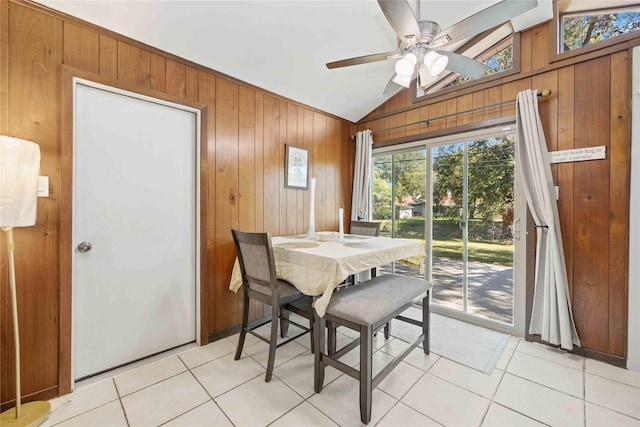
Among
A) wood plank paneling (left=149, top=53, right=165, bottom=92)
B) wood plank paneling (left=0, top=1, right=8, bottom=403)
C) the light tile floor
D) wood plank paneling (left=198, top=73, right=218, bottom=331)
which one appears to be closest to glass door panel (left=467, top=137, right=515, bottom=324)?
the light tile floor

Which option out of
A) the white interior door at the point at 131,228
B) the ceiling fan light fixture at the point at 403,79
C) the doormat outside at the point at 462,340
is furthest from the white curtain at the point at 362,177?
the white interior door at the point at 131,228

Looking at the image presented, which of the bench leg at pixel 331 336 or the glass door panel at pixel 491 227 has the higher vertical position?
the glass door panel at pixel 491 227

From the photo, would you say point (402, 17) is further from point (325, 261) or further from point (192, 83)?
point (192, 83)

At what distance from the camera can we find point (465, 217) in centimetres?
283

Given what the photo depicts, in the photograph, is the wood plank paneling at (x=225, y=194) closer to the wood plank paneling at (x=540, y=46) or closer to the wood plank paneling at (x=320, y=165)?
the wood plank paneling at (x=320, y=165)

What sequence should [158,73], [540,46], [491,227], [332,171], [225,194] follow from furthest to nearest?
[332,171] < [491,227] < [225,194] < [540,46] < [158,73]

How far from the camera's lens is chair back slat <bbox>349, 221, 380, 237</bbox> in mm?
2941

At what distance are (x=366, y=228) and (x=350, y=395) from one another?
1672 mm

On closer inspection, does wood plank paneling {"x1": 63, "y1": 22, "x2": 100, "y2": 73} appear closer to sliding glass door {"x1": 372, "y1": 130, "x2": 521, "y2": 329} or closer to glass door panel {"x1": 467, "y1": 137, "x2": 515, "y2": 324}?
sliding glass door {"x1": 372, "y1": 130, "x2": 521, "y2": 329}

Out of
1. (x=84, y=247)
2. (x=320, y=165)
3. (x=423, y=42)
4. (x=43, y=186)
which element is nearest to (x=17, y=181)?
(x=43, y=186)

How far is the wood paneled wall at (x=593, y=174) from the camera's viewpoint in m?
2.00

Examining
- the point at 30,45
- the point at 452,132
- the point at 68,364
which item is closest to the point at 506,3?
the point at 452,132

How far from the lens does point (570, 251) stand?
86.9 inches

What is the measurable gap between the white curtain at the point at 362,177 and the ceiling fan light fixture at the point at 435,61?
70.1 inches
